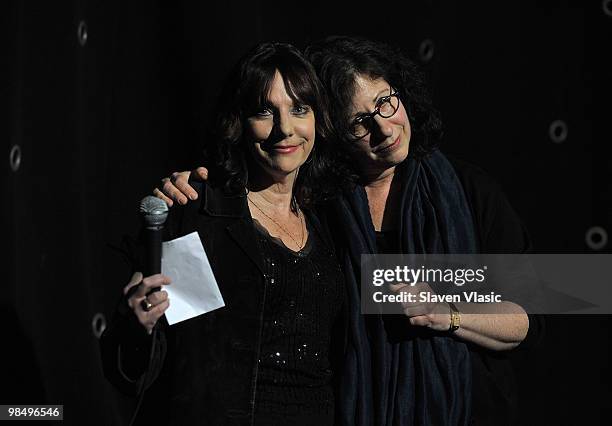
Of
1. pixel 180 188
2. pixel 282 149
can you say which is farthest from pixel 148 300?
pixel 282 149

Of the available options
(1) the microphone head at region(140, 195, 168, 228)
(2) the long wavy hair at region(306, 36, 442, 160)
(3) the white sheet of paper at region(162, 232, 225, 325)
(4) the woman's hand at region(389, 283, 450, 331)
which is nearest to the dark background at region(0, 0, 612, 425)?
(2) the long wavy hair at region(306, 36, 442, 160)

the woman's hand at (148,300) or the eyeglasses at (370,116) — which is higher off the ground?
the eyeglasses at (370,116)

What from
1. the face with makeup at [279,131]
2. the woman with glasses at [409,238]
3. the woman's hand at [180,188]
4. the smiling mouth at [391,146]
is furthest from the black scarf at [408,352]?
the woman's hand at [180,188]

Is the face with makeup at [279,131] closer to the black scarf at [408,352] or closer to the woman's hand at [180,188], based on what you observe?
the woman's hand at [180,188]

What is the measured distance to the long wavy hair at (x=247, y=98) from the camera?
5.90 feet

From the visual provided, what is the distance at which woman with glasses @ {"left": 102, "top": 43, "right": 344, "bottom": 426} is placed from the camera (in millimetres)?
1671

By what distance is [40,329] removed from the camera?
2705mm

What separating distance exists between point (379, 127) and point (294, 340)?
488 millimetres

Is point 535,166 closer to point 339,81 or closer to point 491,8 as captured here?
point 491,8

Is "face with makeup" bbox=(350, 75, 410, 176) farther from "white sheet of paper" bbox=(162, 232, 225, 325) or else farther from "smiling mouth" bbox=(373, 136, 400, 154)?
"white sheet of paper" bbox=(162, 232, 225, 325)

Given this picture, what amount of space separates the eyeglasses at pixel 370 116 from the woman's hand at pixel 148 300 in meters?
0.62

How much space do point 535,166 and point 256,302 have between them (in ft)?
3.21

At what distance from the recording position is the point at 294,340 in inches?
69.0

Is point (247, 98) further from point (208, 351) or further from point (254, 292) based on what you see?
point (208, 351)
